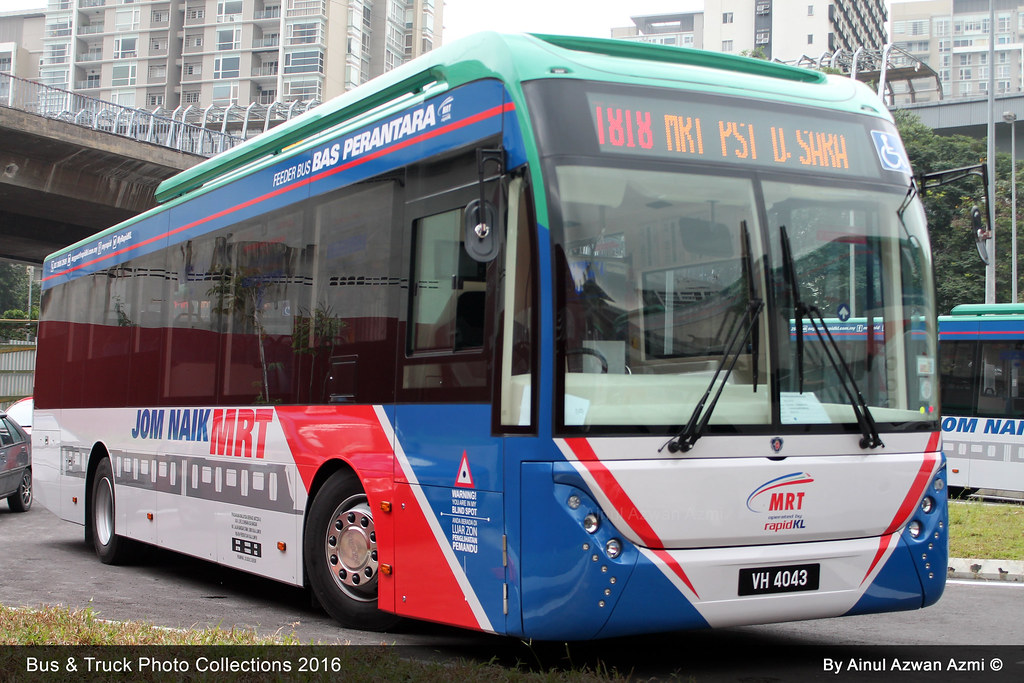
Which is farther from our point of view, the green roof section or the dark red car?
the dark red car

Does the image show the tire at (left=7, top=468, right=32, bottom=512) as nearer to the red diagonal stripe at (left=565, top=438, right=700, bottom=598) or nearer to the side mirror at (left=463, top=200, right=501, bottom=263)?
the side mirror at (left=463, top=200, right=501, bottom=263)

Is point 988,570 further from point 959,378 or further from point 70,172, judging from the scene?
point 70,172

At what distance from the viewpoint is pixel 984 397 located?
1783 cm

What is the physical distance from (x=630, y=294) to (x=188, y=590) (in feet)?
19.1

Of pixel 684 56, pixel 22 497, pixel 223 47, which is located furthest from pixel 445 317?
pixel 223 47

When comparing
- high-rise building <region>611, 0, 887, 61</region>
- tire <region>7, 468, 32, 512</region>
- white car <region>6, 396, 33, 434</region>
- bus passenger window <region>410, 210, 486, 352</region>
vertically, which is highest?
high-rise building <region>611, 0, 887, 61</region>

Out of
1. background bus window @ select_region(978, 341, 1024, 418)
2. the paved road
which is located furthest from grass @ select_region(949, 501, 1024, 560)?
background bus window @ select_region(978, 341, 1024, 418)

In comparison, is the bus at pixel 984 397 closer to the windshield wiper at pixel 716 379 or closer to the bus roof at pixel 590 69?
the bus roof at pixel 590 69

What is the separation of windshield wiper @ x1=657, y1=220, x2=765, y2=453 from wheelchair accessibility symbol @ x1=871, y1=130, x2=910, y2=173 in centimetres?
118

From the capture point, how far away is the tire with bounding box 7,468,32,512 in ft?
57.9

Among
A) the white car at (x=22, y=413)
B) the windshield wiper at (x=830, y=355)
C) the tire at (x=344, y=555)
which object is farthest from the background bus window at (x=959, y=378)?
the white car at (x=22, y=413)

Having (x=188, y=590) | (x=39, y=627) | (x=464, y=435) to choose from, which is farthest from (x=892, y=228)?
(x=188, y=590)

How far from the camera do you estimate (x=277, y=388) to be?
8312 millimetres

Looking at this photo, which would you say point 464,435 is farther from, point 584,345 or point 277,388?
point 277,388
